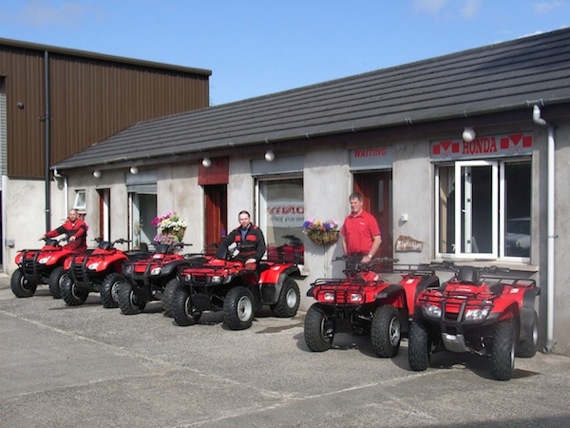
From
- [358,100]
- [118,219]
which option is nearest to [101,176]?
[118,219]

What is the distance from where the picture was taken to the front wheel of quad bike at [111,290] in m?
11.9

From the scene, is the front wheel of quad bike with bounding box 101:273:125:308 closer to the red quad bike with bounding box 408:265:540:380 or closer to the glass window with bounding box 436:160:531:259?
the glass window with bounding box 436:160:531:259

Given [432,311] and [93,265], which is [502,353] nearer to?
[432,311]

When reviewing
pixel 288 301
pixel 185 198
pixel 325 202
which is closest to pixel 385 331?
pixel 288 301

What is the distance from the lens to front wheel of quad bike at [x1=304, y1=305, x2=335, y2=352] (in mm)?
8023

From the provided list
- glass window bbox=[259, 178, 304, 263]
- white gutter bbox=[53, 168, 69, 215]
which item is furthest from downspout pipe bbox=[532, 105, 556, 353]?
white gutter bbox=[53, 168, 69, 215]

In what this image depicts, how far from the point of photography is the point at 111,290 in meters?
11.9

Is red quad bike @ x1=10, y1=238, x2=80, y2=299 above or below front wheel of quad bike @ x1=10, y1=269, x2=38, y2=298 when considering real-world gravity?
above

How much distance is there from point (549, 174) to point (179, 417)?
204 inches

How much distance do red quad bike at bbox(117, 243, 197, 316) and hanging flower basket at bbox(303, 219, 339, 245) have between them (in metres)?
1.99

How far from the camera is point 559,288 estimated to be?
320 inches

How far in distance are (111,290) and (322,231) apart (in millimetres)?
3812

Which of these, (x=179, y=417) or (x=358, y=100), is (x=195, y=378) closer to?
(x=179, y=417)

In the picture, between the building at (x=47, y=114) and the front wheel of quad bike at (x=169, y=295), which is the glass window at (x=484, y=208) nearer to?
the front wheel of quad bike at (x=169, y=295)
